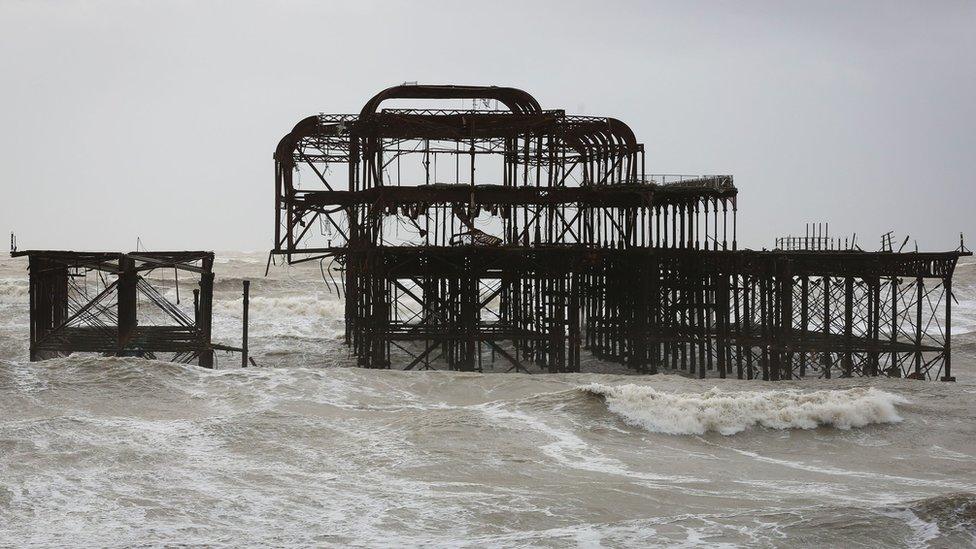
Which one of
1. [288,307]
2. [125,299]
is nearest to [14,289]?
[288,307]

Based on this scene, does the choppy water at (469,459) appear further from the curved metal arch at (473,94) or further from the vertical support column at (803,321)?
the curved metal arch at (473,94)

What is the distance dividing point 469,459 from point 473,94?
22290 millimetres

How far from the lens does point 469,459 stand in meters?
23.3

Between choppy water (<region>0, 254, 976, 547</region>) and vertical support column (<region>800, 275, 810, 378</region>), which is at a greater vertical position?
vertical support column (<region>800, 275, 810, 378</region>)

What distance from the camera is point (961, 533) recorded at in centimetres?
1756

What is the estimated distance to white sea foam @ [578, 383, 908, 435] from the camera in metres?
Result: 27.6

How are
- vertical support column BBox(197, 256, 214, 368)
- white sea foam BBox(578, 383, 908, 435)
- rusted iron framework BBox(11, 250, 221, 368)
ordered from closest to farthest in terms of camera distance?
white sea foam BBox(578, 383, 908, 435) < rusted iron framework BBox(11, 250, 221, 368) < vertical support column BBox(197, 256, 214, 368)

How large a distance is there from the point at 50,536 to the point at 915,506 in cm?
1299

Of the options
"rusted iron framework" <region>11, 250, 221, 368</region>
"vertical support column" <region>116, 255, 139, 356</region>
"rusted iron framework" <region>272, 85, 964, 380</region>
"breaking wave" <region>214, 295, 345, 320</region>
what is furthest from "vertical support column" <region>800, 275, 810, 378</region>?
"breaking wave" <region>214, 295, 345, 320</region>

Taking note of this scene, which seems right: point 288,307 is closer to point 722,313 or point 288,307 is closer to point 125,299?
point 722,313

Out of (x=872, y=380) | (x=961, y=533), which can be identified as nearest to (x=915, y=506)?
(x=961, y=533)

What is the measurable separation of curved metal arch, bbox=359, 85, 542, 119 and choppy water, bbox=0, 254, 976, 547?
Result: 11.8 meters

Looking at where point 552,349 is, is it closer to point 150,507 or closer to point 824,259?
point 824,259

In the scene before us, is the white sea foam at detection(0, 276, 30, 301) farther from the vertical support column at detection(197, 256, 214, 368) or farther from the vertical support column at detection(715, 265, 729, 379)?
the vertical support column at detection(715, 265, 729, 379)
